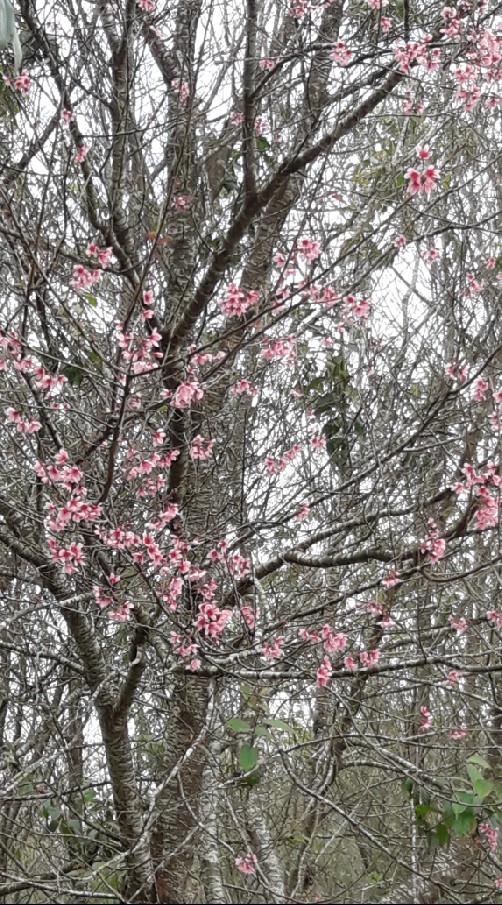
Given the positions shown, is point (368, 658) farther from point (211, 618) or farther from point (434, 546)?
point (211, 618)

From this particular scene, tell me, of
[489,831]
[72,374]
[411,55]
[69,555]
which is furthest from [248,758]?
[411,55]

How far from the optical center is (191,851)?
4734mm

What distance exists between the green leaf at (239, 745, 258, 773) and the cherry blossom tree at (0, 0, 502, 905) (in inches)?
0.5

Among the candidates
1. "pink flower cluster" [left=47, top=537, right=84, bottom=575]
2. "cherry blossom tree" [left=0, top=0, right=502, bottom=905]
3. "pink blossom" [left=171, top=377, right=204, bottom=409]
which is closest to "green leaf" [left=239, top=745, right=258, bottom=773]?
"cherry blossom tree" [left=0, top=0, right=502, bottom=905]

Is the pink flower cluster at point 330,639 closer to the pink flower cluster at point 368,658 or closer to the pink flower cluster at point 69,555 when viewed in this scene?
the pink flower cluster at point 368,658

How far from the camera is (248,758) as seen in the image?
10.9 feet

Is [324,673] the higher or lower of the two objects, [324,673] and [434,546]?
the lower

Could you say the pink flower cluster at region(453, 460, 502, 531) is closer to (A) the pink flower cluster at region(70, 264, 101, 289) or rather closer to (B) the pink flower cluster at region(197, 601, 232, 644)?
(B) the pink flower cluster at region(197, 601, 232, 644)

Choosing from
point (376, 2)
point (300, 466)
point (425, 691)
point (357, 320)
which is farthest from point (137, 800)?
point (376, 2)

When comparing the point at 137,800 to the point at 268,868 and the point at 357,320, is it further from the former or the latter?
the point at 357,320

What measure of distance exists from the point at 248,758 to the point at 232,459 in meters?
2.91

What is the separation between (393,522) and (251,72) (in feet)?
11.7

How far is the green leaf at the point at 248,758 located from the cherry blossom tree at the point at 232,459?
0.04 ft

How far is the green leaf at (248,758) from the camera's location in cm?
327
